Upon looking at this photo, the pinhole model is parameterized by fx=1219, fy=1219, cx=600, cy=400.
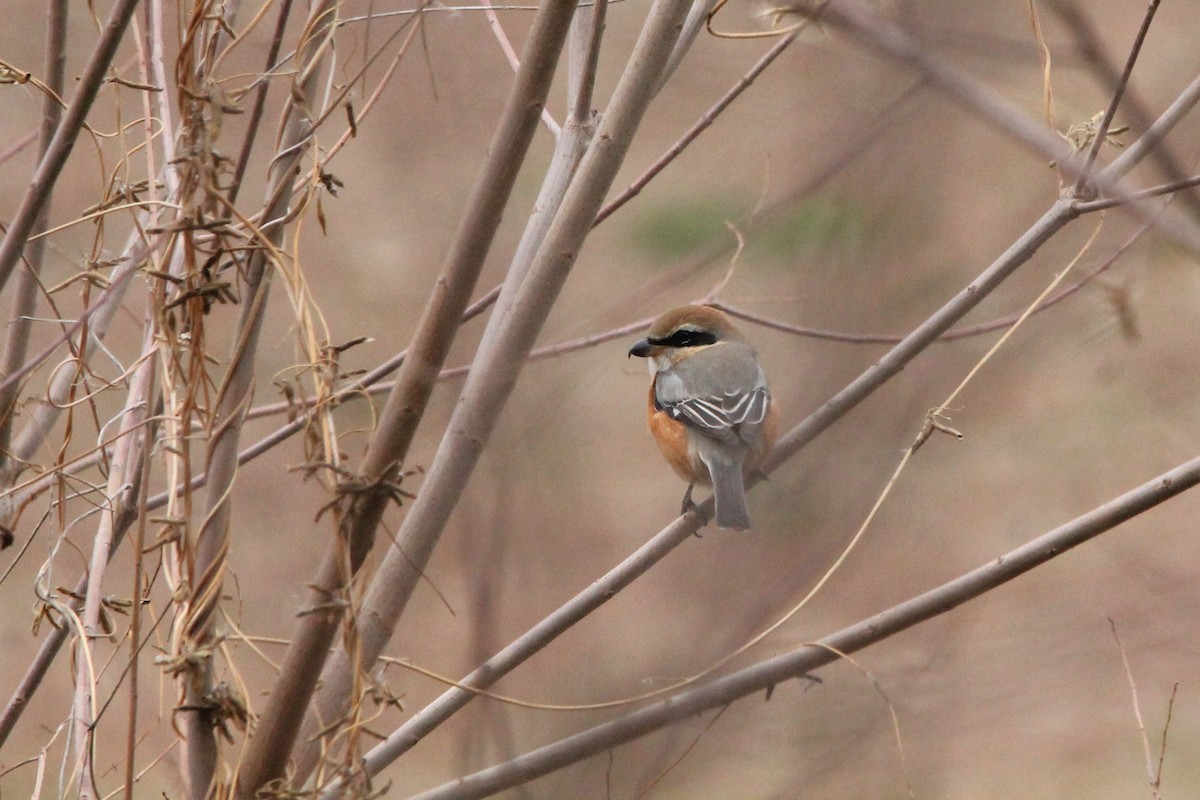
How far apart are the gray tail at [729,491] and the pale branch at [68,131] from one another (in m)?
1.94

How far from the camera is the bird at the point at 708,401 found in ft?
14.0

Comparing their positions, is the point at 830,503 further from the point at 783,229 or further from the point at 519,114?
the point at 783,229

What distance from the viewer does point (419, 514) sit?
1.87m

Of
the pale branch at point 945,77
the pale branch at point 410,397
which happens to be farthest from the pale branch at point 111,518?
the pale branch at point 945,77

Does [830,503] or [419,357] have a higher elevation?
[419,357]

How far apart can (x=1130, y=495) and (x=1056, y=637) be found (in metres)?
0.27

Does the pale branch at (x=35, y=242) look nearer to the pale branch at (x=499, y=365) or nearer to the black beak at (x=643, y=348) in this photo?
the pale branch at (x=499, y=365)

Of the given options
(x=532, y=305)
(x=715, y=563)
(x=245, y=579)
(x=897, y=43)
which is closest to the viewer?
(x=897, y=43)

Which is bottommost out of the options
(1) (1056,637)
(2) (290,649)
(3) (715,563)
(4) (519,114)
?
(1) (1056,637)

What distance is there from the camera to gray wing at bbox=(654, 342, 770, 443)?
430 centimetres

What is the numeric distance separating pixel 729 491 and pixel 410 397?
231 cm

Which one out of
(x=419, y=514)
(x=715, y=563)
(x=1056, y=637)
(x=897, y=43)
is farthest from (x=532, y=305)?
(x=897, y=43)

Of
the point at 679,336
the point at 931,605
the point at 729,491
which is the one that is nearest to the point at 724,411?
the point at 729,491

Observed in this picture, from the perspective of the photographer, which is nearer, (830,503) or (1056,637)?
(830,503)
